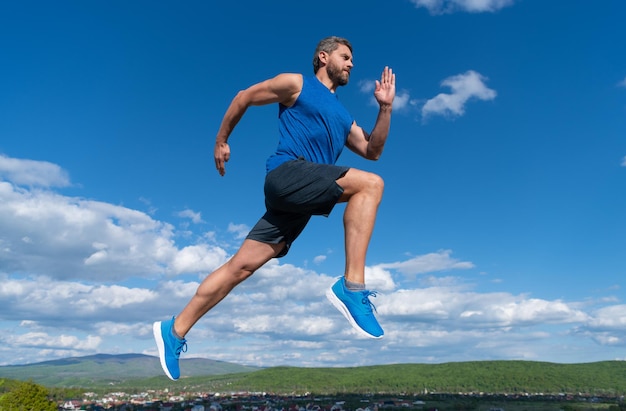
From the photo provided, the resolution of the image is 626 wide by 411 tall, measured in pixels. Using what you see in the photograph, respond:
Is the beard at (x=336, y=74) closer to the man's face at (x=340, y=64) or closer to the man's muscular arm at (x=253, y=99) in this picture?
the man's face at (x=340, y=64)

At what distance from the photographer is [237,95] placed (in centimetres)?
466

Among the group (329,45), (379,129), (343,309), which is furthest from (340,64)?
(343,309)

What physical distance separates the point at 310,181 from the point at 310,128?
54 centimetres

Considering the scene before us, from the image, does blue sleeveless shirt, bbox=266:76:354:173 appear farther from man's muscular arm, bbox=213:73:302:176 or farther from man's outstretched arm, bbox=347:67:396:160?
man's outstretched arm, bbox=347:67:396:160

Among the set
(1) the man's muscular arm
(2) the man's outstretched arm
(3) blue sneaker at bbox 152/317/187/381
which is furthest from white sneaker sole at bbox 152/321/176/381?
(2) the man's outstretched arm

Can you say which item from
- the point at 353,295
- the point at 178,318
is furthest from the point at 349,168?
the point at 178,318

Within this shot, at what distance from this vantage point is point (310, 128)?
4.38 meters

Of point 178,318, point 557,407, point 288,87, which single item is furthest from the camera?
point 557,407

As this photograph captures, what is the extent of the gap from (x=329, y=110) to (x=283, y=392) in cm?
19998

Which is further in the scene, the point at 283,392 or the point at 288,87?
the point at 283,392

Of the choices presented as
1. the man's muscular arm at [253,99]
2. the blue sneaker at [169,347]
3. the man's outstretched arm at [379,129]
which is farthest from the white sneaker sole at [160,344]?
the man's outstretched arm at [379,129]

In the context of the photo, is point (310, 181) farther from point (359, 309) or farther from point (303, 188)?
point (359, 309)

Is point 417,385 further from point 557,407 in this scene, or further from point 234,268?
point 234,268

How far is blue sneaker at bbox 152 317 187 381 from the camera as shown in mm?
4664
